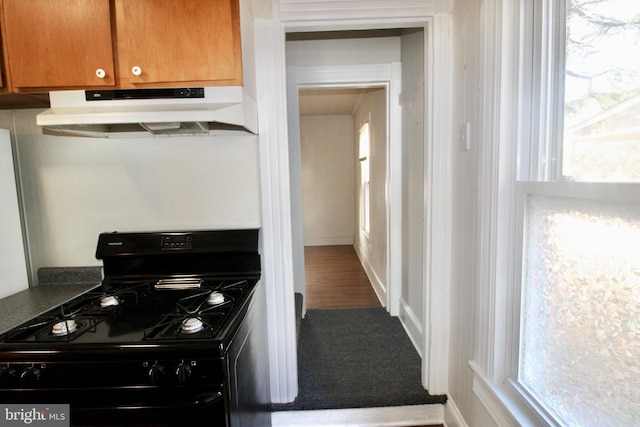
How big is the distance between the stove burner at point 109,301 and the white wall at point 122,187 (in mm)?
446

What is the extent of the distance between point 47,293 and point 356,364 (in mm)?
1709

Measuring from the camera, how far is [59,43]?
1.21 m

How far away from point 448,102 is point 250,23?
1.02 m

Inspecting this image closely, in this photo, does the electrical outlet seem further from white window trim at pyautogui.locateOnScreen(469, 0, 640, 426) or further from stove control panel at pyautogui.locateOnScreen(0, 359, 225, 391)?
stove control panel at pyautogui.locateOnScreen(0, 359, 225, 391)

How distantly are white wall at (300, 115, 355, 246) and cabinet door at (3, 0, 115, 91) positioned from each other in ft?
15.3

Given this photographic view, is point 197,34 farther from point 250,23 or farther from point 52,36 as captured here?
point 52,36

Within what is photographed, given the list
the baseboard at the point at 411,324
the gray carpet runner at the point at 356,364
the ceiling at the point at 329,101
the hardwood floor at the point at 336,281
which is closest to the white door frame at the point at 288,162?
the gray carpet runner at the point at 356,364

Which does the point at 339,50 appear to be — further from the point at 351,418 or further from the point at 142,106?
the point at 351,418

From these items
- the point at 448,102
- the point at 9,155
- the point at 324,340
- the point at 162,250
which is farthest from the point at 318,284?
the point at 9,155

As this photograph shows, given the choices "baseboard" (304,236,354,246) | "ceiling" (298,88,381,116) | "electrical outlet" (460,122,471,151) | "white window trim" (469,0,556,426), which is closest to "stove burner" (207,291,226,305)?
"white window trim" (469,0,556,426)

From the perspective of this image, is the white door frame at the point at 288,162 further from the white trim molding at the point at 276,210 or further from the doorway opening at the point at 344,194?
the doorway opening at the point at 344,194

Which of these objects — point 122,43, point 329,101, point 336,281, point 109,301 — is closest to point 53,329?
point 109,301

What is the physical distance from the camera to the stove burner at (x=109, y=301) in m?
1.22

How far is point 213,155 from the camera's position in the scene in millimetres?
1577
